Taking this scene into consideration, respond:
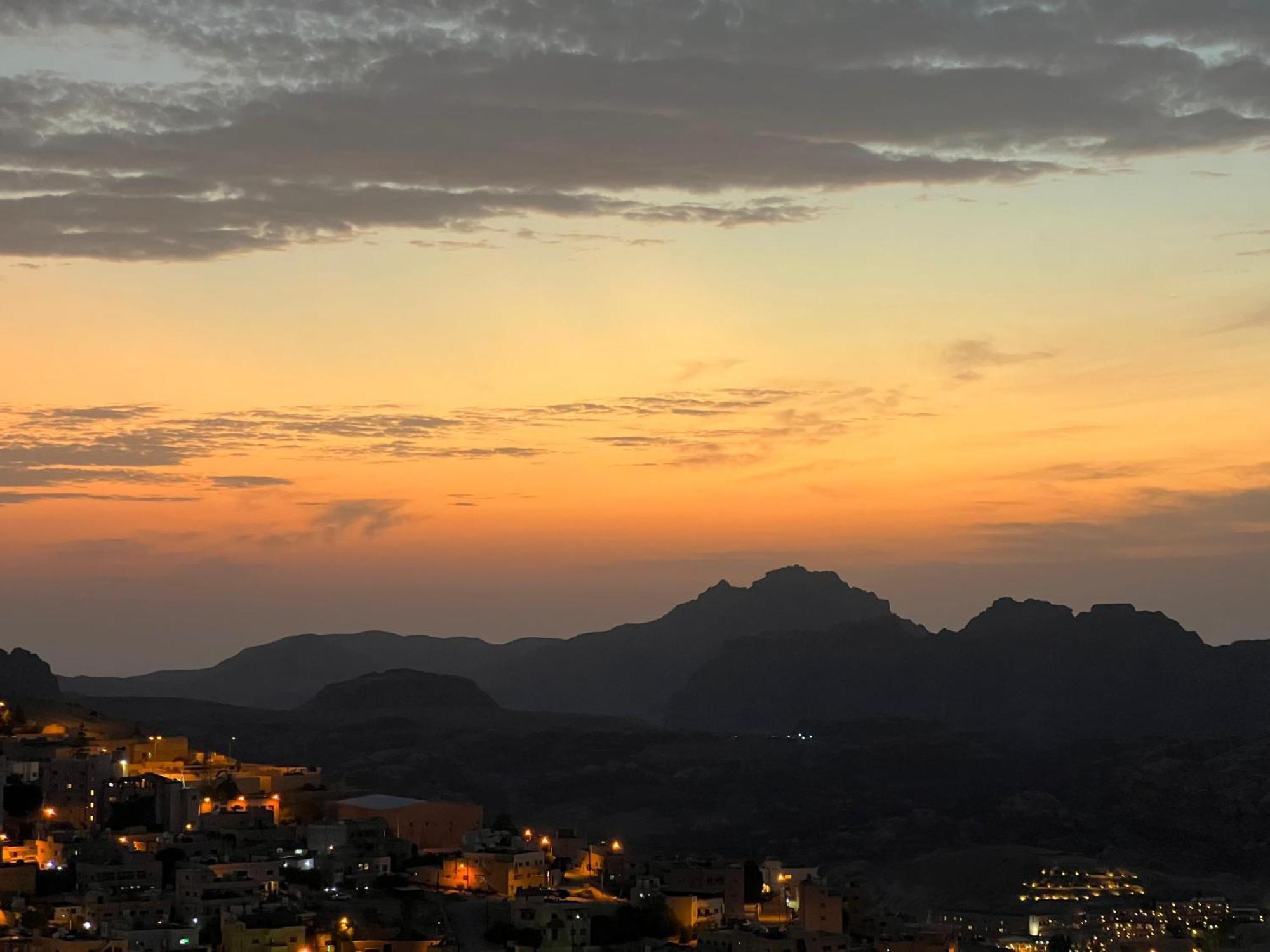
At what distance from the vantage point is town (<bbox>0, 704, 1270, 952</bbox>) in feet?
270

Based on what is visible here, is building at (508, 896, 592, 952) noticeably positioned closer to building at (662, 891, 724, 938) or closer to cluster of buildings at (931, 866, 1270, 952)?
building at (662, 891, 724, 938)

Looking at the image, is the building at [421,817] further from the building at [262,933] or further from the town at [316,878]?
the building at [262,933]

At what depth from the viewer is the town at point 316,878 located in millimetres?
82375

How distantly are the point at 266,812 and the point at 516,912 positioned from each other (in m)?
18.5

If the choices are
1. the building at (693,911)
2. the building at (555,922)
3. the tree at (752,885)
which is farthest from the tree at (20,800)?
the tree at (752,885)

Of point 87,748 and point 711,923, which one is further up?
point 87,748

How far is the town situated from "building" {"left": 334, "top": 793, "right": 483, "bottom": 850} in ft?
0.35

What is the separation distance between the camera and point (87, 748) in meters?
108

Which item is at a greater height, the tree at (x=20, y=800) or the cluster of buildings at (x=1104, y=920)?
the tree at (x=20, y=800)

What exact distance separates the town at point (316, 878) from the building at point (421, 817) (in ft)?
0.35

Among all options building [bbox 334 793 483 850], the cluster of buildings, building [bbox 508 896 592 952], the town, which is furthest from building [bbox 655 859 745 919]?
the cluster of buildings

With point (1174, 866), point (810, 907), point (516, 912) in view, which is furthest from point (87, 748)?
point (1174, 866)

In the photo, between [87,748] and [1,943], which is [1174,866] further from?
[1,943]

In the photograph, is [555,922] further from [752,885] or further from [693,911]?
[752,885]
